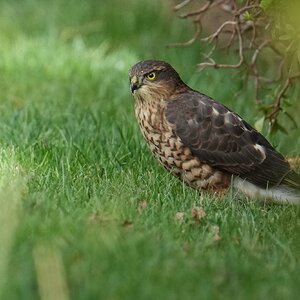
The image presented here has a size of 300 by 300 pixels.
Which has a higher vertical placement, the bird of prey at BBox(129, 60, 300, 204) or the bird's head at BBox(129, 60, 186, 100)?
the bird's head at BBox(129, 60, 186, 100)

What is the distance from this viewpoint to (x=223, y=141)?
616 cm

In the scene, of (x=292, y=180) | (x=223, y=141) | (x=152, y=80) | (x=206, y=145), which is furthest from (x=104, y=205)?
(x=292, y=180)

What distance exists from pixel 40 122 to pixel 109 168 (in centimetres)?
130

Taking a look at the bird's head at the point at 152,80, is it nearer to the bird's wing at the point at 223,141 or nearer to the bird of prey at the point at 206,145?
the bird of prey at the point at 206,145

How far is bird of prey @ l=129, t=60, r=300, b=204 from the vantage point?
6.07 meters

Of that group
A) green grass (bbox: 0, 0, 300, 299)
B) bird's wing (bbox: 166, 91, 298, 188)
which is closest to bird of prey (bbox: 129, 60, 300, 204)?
bird's wing (bbox: 166, 91, 298, 188)

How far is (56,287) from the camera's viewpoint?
3.88m

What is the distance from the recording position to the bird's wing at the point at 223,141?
6.08 meters

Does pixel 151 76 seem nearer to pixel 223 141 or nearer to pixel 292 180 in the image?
pixel 223 141

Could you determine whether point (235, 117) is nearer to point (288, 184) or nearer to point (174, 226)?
point (288, 184)

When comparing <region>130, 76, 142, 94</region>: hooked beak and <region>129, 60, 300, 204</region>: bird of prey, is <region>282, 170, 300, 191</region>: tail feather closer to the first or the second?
<region>129, 60, 300, 204</region>: bird of prey

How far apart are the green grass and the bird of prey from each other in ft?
0.51

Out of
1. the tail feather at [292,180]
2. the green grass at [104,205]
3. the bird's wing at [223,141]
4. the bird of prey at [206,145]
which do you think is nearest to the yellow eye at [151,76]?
the bird of prey at [206,145]

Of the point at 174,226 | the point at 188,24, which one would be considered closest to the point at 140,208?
the point at 174,226
